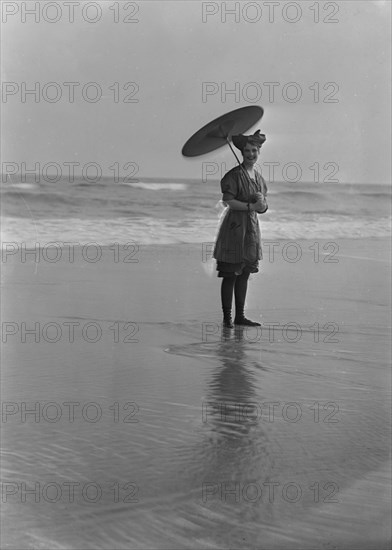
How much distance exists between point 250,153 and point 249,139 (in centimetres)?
7

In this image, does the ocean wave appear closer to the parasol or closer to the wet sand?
the wet sand

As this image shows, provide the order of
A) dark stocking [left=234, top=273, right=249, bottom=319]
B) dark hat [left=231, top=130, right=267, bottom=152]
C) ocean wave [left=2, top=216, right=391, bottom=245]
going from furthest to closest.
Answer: ocean wave [left=2, top=216, right=391, bottom=245] < dark stocking [left=234, top=273, right=249, bottom=319] < dark hat [left=231, top=130, right=267, bottom=152]

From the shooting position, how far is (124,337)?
4578 millimetres

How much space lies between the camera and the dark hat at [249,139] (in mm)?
4191

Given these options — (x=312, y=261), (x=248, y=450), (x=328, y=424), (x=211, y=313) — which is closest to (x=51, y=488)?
(x=248, y=450)

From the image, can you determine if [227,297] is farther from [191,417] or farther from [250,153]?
[191,417]

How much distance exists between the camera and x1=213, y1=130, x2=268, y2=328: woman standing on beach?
167 inches

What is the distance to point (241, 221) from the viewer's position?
4.35 meters

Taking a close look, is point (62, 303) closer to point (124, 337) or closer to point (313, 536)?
point (124, 337)

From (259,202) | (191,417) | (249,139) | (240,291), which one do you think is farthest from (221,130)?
(191,417)

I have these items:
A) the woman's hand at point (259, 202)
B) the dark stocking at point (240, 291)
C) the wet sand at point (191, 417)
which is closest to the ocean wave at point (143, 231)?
the wet sand at point (191, 417)

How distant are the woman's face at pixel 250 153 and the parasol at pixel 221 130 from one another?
0.04m

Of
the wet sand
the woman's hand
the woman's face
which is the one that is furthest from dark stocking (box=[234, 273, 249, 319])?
the woman's face

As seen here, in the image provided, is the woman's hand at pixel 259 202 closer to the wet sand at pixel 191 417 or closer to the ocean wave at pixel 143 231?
the wet sand at pixel 191 417
